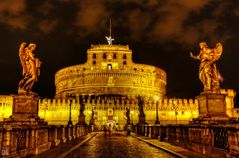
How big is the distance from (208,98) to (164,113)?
46762 millimetres

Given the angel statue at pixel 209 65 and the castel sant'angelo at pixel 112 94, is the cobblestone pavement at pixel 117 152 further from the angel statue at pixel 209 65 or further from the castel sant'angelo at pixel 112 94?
the castel sant'angelo at pixel 112 94

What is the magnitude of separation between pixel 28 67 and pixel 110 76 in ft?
179

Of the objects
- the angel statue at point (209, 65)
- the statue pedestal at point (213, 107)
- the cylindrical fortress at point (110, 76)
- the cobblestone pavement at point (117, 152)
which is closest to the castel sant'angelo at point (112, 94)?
the cylindrical fortress at point (110, 76)

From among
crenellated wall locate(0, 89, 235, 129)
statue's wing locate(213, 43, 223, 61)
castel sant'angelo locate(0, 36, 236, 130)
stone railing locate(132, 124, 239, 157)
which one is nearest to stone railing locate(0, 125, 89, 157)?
stone railing locate(132, 124, 239, 157)

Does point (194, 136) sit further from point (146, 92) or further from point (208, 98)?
point (146, 92)

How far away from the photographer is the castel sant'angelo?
55.6 m

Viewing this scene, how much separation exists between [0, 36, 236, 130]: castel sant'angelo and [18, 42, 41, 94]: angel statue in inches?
1589

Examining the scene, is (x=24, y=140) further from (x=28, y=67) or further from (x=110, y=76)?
(x=110, y=76)

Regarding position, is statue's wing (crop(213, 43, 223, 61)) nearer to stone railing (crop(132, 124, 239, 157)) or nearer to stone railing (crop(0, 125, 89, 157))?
stone railing (crop(132, 124, 239, 157))

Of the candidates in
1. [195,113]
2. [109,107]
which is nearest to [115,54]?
[109,107]

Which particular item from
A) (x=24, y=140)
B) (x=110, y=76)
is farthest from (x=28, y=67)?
(x=110, y=76)

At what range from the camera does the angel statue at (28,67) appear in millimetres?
12609

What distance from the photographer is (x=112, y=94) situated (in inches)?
2625

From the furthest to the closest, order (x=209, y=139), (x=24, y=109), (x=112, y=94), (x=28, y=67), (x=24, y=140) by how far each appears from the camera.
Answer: (x=112, y=94) < (x=28, y=67) < (x=24, y=109) < (x=209, y=139) < (x=24, y=140)
